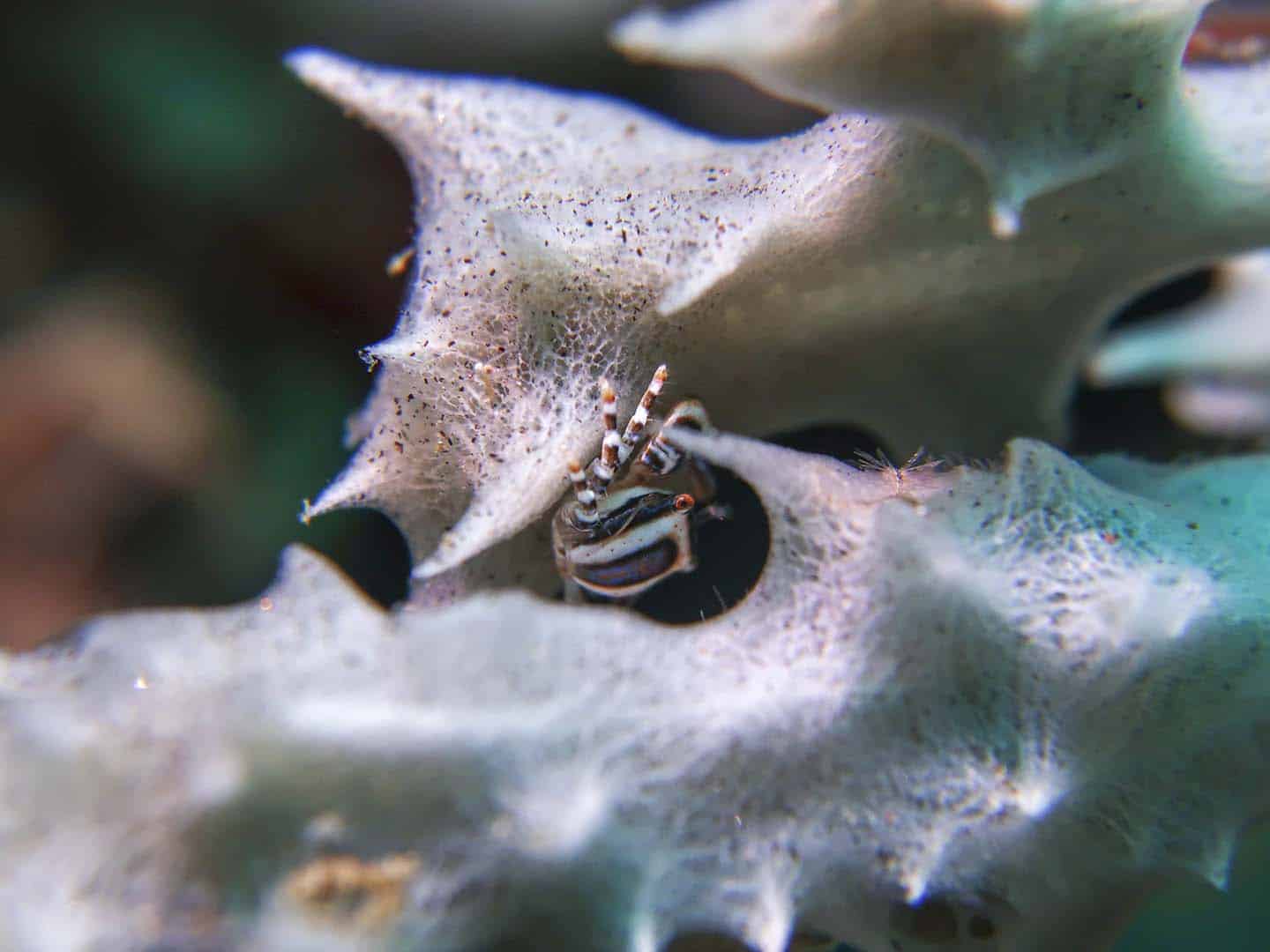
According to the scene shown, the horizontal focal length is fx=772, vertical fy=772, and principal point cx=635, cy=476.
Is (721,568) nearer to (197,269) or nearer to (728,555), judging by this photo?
(728,555)

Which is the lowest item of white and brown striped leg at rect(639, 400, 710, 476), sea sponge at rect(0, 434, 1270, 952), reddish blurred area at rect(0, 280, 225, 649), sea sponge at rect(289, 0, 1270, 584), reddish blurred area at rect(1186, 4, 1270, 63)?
reddish blurred area at rect(0, 280, 225, 649)

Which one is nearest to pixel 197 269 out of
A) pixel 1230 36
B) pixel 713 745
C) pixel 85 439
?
pixel 85 439

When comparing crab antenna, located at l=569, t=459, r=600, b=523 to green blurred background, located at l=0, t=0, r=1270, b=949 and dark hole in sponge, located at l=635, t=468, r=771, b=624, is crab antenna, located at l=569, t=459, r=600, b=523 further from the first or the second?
green blurred background, located at l=0, t=0, r=1270, b=949

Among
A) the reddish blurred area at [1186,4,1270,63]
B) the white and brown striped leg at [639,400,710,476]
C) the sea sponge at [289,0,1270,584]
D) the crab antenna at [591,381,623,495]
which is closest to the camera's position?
the sea sponge at [289,0,1270,584]

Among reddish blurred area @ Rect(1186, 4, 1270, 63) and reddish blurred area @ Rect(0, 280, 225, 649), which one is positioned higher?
reddish blurred area @ Rect(1186, 4, 1270, 63)

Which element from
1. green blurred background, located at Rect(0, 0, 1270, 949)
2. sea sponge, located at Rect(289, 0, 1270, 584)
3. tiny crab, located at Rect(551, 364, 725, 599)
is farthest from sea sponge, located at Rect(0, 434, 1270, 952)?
green blurred background, located at Rect(0, 0, 1270, 949)

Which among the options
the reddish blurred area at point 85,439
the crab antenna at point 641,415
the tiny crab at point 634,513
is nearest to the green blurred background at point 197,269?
the reddish blurred area at point 85,439
